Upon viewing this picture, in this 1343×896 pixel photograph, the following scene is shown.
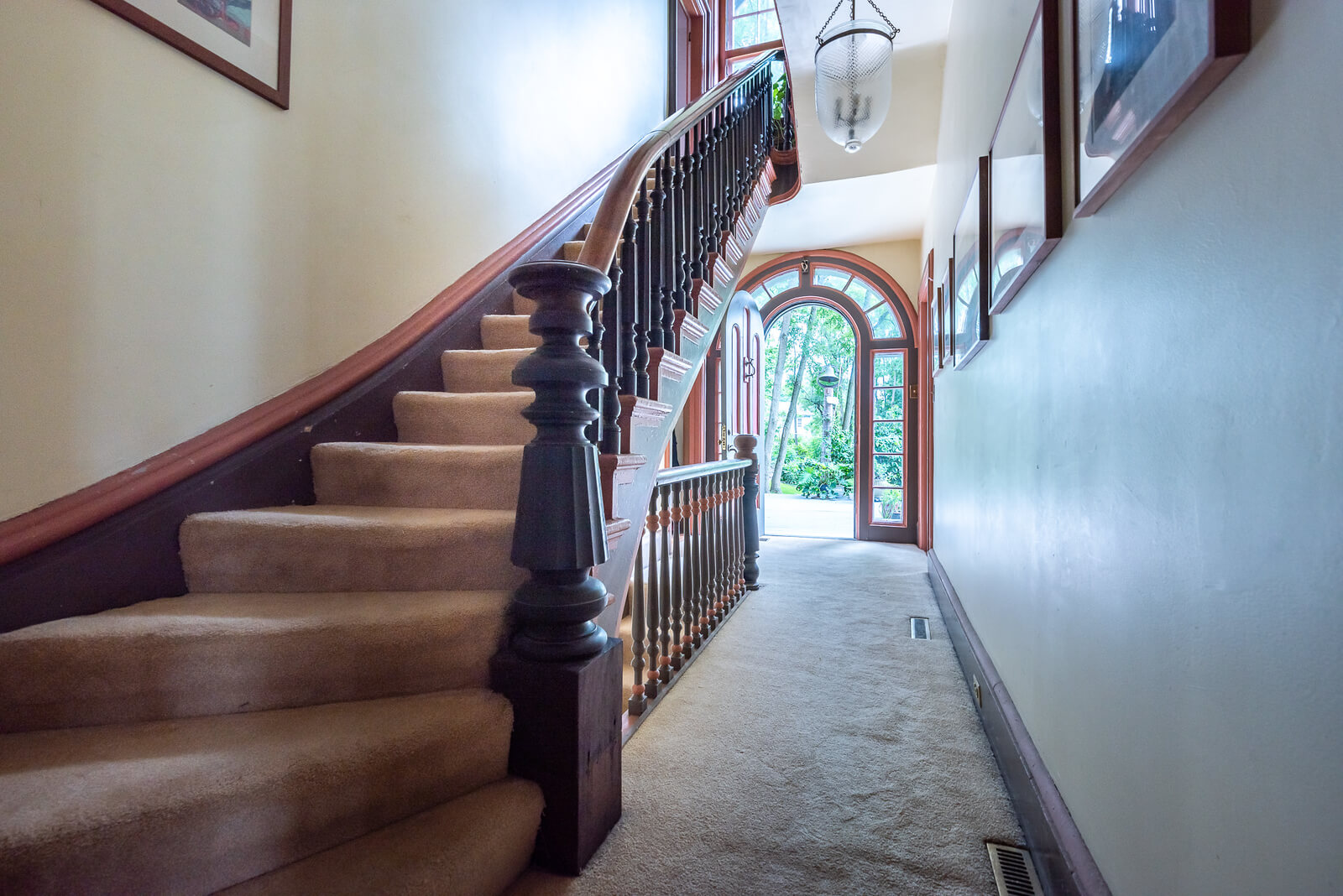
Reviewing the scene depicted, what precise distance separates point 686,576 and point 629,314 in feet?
3.71

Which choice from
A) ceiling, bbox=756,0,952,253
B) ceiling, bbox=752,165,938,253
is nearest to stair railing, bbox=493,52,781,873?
ceiling, bbox=756,0,952,253

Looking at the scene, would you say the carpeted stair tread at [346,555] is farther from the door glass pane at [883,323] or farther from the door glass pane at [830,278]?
the door glass pane at [830,278]

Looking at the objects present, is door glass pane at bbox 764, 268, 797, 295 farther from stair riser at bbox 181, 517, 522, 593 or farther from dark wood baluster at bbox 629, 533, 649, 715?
stair riser at bbox 181, 517, 522, 593

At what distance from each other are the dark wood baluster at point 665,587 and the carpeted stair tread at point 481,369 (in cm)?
65

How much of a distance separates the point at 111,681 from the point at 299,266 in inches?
47.4

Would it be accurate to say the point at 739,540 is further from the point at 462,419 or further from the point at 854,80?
the point at 854,80

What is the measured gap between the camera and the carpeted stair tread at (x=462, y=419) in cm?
187

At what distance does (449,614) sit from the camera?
1.20 m

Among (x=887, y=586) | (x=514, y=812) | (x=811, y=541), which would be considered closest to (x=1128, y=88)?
(x=514, y=812)

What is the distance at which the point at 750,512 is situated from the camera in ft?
11.9

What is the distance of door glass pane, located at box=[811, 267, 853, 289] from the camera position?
18.4 feet

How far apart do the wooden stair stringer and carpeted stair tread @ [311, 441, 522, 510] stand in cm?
31

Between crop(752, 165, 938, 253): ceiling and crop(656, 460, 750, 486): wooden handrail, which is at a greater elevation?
crop(752, 165, 938, 253): ceiling

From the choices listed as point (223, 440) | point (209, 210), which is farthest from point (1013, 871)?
point (209, 210)
